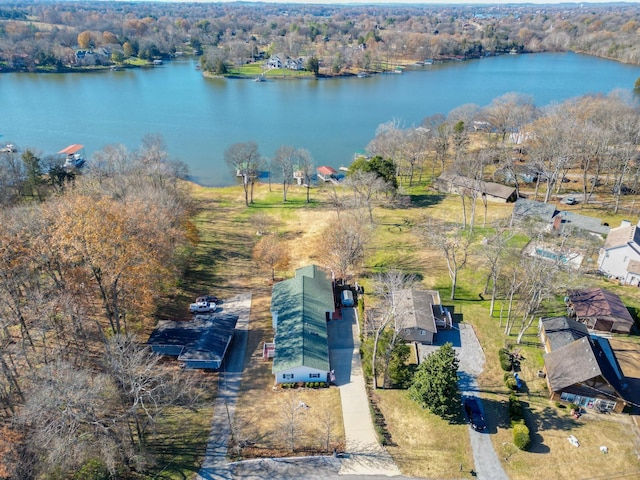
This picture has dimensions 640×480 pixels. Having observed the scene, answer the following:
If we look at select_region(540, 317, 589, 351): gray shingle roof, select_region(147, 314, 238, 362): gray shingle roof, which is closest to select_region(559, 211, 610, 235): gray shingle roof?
select_region(540, 317, 589, 351): gray shingle roof

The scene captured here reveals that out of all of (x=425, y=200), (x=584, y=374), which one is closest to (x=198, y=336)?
(x=584, y=374)

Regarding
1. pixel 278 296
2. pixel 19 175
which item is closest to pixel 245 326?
pixel 278 296

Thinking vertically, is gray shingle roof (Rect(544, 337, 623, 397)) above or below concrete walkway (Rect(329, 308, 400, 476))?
above

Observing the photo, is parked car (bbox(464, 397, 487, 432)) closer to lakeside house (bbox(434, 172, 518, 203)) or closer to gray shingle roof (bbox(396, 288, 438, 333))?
gray shingle roof (bbox(396, 288, 438, 333))

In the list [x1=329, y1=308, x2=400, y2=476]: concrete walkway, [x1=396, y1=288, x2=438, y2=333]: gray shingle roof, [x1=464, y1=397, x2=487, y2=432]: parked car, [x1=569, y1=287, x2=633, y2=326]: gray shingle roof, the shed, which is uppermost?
[x1=569, y1=287, x2=633, y2=326]: gray shingle roof

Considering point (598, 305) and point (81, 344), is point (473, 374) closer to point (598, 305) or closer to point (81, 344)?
point (598, 305)

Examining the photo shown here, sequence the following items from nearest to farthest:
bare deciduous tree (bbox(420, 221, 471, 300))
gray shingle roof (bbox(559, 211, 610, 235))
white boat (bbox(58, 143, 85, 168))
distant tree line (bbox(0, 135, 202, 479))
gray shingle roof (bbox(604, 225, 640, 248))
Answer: distant tree line (bbox(0, 135, 202, 479))
gray shingle roof (bbox(604, 225, 640, 248))
bare deciduous tree (bbox(420, 221, 471, 300))
gray shingle roof (bbox(559, 211, 610, 235))
white boat (bbox(58, 143, 85, 168))

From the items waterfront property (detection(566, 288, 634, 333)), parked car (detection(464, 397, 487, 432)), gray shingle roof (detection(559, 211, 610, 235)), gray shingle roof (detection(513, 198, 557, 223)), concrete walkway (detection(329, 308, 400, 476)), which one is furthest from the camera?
gray shingle roof (detection(513, 198, 557, 223))

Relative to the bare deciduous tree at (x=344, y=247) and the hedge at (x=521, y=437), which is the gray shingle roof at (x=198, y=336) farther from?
the hedge at (x=521, y=437)

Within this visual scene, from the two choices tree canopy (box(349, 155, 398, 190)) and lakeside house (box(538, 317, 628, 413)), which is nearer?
lakeside house (box(538, 317, 628, 413))
